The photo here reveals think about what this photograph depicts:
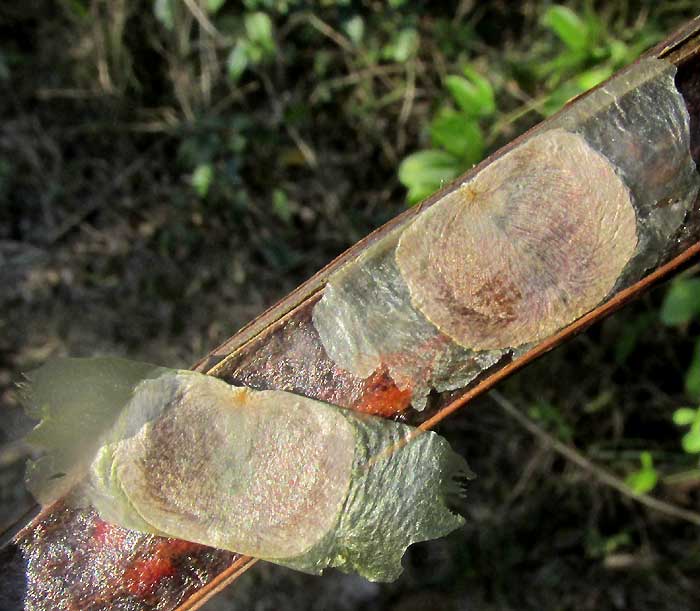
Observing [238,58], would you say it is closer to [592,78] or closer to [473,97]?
[473,97]

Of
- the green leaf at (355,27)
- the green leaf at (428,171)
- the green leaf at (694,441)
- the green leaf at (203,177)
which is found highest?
the green leaf at (355,27)

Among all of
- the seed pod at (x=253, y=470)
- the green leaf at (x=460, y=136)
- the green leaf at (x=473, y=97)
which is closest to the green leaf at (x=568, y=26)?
the green leaf at (x=473, y=97)

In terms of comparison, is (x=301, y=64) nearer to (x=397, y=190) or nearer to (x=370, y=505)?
(x=397, y=190)

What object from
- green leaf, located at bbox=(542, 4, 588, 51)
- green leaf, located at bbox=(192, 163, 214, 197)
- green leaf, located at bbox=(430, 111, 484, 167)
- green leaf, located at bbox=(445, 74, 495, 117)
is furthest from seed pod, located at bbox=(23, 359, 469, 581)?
green leaf, located at bbox=(192, 163, 214, 197)

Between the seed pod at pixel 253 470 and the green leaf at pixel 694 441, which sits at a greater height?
the seed pod at pixel 253 470

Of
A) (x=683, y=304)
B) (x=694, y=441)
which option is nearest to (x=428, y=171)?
(x=683, y=304)

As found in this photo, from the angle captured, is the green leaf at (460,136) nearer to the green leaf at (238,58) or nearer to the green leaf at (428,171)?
the green leaf at (428,171)

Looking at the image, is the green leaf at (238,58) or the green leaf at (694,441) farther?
the green leaf at (238,58)
